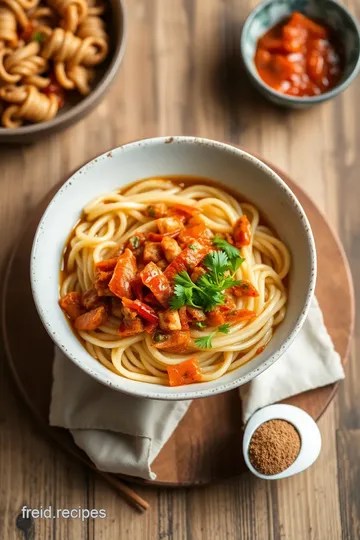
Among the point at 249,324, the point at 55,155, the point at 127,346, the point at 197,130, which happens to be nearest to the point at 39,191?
the point at 55,155

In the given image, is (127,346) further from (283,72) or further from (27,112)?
(283,72)

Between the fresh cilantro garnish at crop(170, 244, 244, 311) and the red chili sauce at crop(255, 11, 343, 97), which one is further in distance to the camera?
the red chili sauce at crop(255, 11, 343, 97)

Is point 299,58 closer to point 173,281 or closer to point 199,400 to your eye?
point 173,281

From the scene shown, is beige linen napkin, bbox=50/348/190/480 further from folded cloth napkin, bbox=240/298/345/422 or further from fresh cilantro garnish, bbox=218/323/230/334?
fresh cilantro garnish, bbox=218/323/230/334

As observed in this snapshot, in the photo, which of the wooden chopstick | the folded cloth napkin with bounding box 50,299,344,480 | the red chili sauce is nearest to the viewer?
the folded cloth napkin with bounding box 50,299,344,480

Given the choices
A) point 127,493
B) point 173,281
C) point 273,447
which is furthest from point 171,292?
point 127,493

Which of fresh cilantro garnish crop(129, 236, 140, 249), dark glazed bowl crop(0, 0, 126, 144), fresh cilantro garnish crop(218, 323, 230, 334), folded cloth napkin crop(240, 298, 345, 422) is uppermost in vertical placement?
dark glazed bowl crop(0, 0, 126, 144)

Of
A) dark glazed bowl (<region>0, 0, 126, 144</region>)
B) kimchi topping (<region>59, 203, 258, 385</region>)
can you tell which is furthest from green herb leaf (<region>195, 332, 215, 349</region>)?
dark glazed bowl (<region>0, 0, 126, 144</region>)
